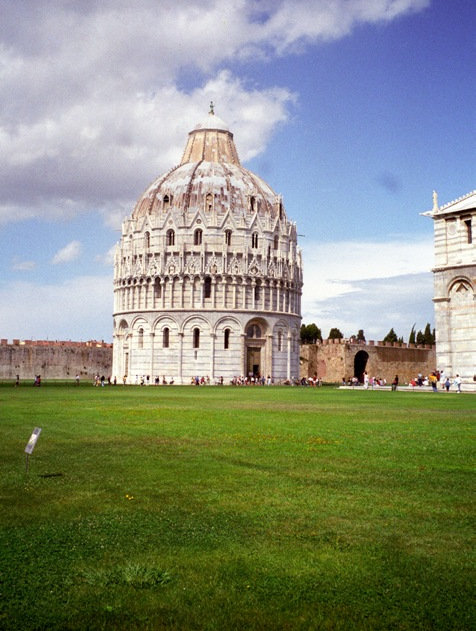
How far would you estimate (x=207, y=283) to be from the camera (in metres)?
77.5

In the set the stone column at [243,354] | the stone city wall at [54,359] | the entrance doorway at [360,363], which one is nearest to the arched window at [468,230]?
the stone column at [243,354]

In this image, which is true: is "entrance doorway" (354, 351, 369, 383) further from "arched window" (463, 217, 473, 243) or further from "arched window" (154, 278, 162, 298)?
"arched window" (463, 217, 473, 243)

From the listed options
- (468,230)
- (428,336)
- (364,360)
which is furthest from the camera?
(428,336)

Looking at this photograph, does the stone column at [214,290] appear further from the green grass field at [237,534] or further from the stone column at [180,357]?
the green grass field at [237,534]

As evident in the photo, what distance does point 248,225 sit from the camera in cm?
7881

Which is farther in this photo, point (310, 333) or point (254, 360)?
point (310, 333)

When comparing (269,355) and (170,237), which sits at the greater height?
(170,237)

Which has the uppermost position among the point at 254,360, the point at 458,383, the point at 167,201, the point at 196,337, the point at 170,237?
the point at 167,201

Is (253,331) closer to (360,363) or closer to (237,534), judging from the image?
(360,363)

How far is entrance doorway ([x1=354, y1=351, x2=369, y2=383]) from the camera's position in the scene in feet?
294

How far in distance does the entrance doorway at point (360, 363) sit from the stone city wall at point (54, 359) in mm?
30158

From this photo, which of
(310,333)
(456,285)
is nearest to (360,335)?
(310,333)

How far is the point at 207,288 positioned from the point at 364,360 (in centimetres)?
2398

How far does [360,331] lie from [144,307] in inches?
1654
